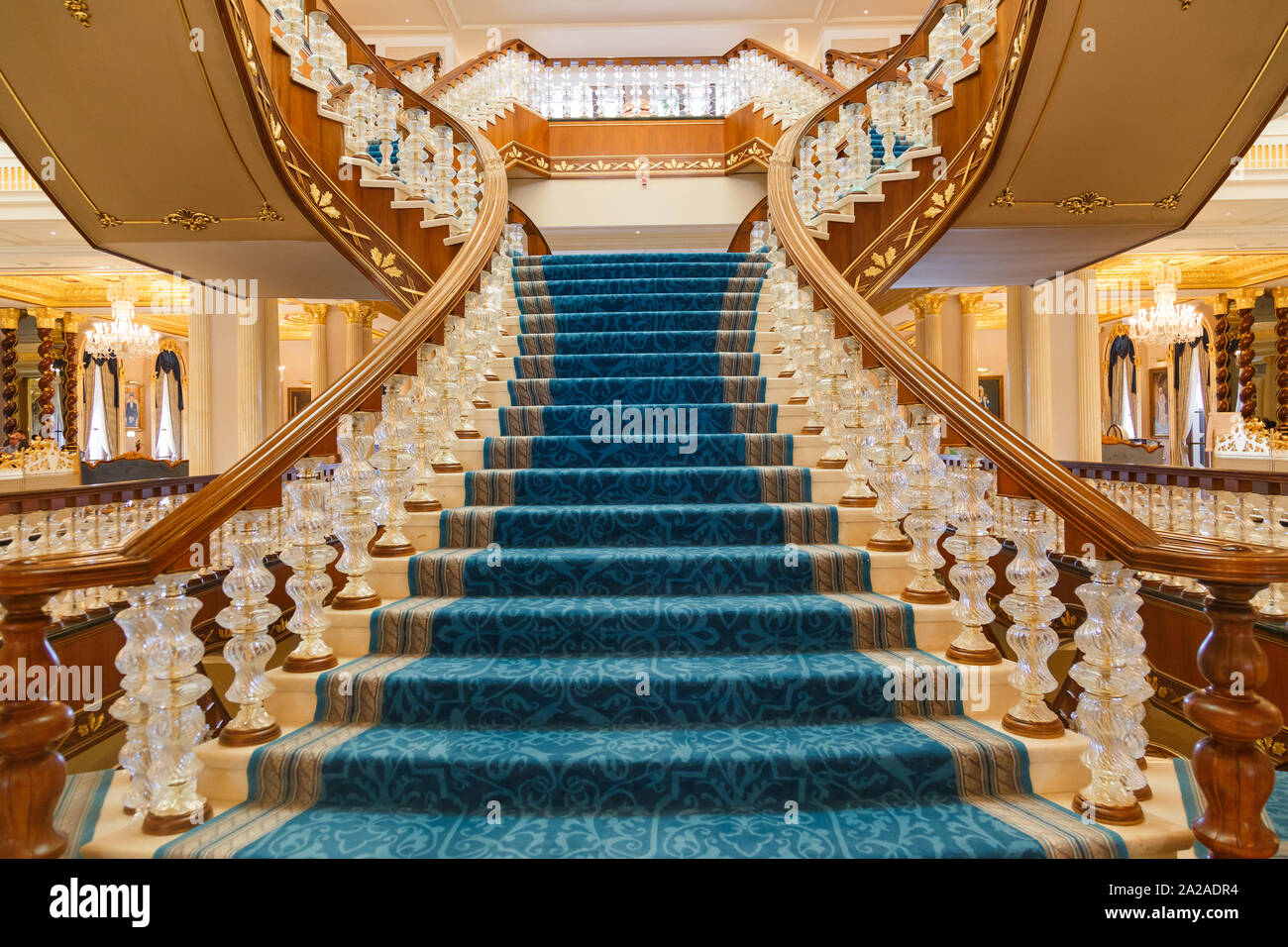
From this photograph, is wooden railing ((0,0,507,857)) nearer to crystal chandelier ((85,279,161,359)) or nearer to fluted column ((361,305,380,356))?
crystal chandelier ((85,279,161,359))

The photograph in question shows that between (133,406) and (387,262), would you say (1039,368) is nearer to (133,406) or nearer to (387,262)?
(387,262)

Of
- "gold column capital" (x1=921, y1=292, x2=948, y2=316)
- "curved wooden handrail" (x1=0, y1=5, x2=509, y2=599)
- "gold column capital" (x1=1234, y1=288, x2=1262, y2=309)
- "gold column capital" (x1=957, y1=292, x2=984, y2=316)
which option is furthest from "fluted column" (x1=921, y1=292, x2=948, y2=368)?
"curved wooden handrail" (x1=0, y1=5, x2=509, y2=599)

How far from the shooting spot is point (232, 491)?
5.64ft

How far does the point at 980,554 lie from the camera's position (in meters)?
1.89

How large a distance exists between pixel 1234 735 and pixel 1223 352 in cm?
1281

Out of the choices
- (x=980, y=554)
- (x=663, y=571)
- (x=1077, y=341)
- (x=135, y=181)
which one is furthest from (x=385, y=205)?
(x=1077, y=341)

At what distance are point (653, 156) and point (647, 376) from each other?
20.1ft

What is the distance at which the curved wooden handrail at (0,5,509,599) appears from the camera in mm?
1315

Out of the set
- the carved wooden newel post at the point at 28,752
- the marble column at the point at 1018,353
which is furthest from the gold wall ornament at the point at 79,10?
the marble column at the point at 1018,353

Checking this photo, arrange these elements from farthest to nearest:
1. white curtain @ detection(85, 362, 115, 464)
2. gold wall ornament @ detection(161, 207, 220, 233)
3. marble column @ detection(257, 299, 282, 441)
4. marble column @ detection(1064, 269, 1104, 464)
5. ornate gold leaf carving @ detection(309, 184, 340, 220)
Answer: white curtain @ detection(85, 362, 115, 464), marble column @ detection(257, 299, 282, 441), marble column @ detection(1064, 269, 1104, 464), gold wall ornament @ detection(161, 207, 220, 233), ornate gold leaf carving @ detection(309, 184, 340, 220)

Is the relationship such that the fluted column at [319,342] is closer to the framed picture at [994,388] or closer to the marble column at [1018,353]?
the marble column at [1018,353]

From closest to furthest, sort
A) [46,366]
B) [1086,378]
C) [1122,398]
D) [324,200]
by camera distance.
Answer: [324,200] → [1086,378] → [46,366] → [1122,398]

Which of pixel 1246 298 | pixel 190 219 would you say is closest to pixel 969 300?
pixel 1246 298

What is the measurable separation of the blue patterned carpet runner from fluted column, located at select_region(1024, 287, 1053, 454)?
22.5 feet
